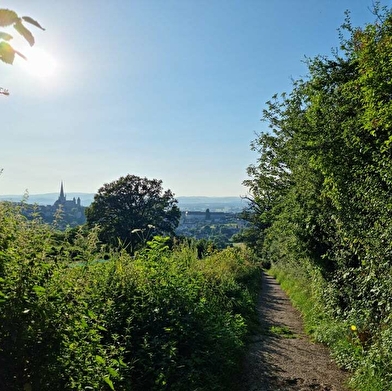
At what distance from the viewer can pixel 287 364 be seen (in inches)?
257

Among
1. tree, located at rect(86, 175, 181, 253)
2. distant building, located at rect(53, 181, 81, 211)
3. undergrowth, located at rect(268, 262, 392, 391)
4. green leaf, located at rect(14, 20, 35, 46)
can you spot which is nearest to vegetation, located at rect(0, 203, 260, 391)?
distant building, located at rect(53, 181, 81, 211)

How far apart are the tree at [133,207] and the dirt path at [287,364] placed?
3493 centimetres

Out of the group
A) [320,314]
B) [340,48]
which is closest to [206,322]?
[320,314]

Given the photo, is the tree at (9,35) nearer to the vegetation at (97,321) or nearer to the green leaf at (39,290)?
the vegetation at (97,321)

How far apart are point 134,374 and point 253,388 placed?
6.62 ft

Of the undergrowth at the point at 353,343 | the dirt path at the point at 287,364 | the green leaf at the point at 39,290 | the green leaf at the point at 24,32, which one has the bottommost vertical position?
the dirt path at the point at 287,364

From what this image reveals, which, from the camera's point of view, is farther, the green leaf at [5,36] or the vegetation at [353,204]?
the vegetation at [353,204]

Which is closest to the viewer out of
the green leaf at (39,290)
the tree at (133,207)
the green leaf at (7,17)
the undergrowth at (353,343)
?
the green leaf at (7,17)

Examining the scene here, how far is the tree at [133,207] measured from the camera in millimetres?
44312

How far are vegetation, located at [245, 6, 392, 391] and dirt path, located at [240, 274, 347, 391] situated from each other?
35 cm

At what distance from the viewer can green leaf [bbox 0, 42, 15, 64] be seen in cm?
94

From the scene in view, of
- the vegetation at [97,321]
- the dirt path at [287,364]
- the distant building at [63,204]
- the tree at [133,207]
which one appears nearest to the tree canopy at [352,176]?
the dirt path at [287,364]

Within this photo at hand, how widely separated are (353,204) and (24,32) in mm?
6506

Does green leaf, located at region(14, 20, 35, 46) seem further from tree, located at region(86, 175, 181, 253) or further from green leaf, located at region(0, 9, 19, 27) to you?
tree, located at region(86, 175, 181, 253)
